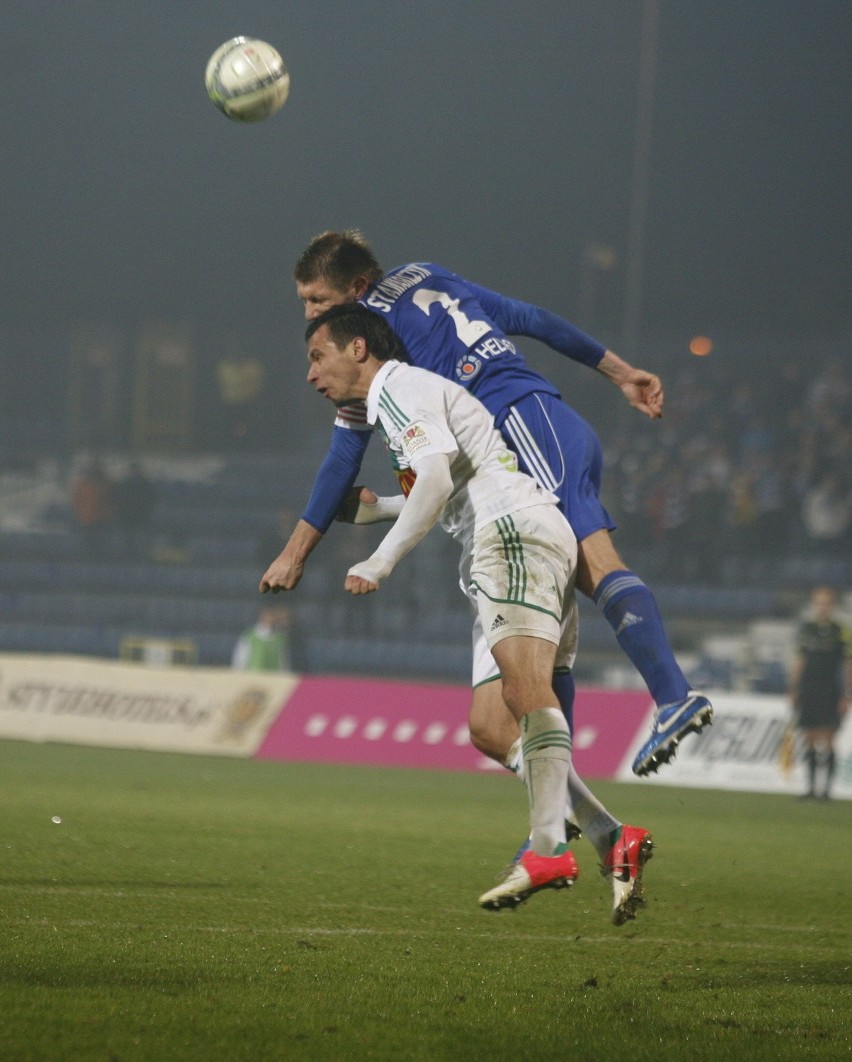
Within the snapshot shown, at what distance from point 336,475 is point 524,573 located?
1189 millimetres

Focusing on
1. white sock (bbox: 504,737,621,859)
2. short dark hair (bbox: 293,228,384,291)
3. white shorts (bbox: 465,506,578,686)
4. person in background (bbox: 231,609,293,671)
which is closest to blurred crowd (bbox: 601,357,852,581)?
person in background (bbox: 231,609,293,671)

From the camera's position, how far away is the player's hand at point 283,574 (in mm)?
5426

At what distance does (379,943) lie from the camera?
17.7 ft

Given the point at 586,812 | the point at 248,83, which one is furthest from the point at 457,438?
the point at 248,83

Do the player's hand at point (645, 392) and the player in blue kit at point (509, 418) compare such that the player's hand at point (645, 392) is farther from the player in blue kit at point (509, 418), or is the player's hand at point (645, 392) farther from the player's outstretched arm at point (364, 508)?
the player's outstretched arm at point (364, 508)

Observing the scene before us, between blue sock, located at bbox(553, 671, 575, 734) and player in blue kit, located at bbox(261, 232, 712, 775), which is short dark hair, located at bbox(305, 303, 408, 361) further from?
blue sock, located at bbox(553, 671, 575, 734)

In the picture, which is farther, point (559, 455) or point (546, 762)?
point (559, 455)

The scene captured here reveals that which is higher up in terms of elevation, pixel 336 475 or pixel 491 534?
pixel 336 475

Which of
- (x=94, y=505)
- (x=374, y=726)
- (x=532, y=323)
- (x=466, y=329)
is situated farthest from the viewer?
(x=94, y=505)

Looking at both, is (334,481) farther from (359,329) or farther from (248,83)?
(248,83)

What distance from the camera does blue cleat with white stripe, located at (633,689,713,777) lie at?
4.75 meters

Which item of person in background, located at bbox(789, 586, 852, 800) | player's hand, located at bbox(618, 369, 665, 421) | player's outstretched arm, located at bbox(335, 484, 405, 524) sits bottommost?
person in background, located at bbox(789, 586, 852, 800)

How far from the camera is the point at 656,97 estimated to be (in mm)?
26094

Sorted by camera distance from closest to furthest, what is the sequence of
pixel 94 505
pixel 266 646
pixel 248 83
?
pixel 248 83 < pixel 266 646 < pixel 94 505
